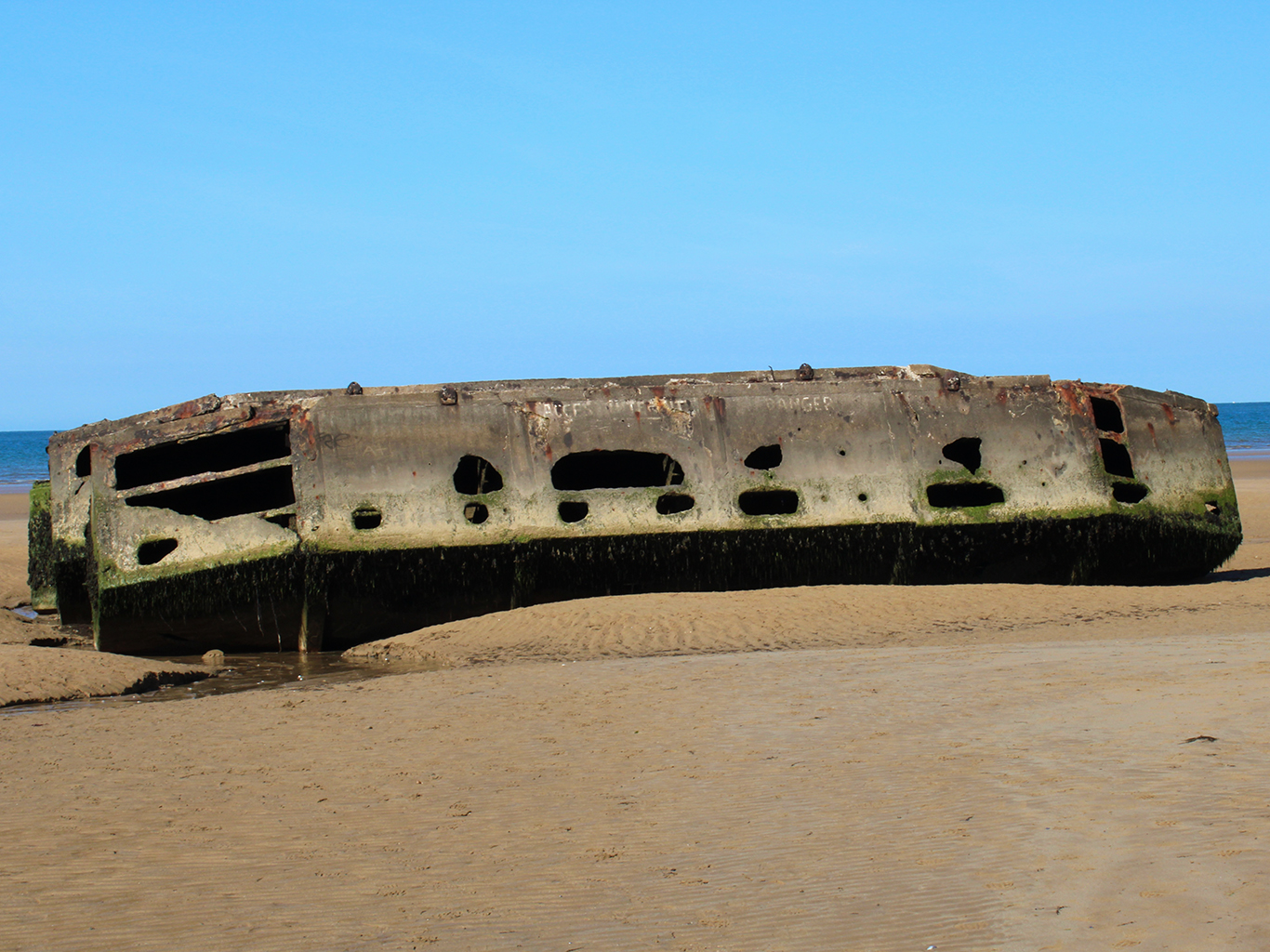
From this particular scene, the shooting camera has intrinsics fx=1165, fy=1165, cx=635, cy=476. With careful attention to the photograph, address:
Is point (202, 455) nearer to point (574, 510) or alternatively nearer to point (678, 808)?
point (574, 510)

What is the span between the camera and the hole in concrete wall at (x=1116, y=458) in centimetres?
827

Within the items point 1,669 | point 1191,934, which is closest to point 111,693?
point 1,669

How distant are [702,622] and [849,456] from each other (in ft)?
5.48

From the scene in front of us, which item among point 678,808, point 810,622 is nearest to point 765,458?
point 810,622

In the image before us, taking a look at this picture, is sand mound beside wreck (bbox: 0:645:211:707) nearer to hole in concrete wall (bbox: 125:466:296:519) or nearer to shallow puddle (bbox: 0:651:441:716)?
shallow puddle (bbox: 0:651:441:716)

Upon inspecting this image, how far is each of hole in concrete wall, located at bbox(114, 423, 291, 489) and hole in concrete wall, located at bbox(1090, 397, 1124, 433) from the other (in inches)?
222

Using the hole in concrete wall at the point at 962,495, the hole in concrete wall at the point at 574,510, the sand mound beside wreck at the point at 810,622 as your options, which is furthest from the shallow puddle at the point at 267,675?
the hole in concrete wall at the point at 962,495

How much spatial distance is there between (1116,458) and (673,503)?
10.7 ft

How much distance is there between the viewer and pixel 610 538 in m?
7.62

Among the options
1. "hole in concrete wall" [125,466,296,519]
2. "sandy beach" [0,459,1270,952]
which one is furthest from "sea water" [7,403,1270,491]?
"sandy beach" [0,459,1270,952]

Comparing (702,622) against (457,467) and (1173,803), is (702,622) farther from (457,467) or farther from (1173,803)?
(1173,803)

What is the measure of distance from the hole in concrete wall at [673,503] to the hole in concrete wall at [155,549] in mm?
3097

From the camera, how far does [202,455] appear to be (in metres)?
8.73

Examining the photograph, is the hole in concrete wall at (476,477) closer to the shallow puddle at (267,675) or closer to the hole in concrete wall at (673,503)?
the hole in concrete wall at (673,503)
